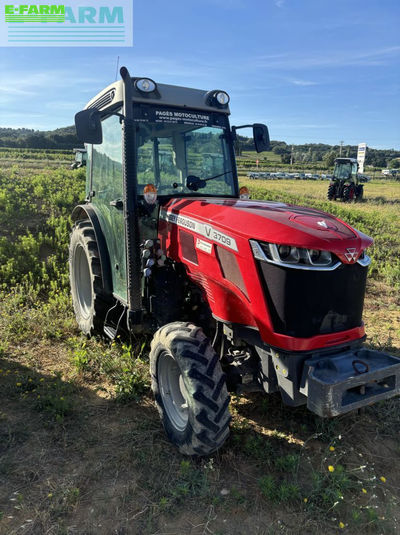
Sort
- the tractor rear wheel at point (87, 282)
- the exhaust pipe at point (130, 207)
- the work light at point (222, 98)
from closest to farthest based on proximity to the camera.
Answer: the exhaust pipe at point (130, 207), the work light at point (222, 98), the tractor rear wheel at point (87, 282)

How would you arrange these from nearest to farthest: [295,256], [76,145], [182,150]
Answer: [295,256]
[182,150]
[76,145]

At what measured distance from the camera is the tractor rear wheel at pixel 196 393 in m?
2.82

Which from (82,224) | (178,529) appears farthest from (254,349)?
(82,224)

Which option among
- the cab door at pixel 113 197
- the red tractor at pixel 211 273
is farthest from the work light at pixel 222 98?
the cab door at pixel 113 197

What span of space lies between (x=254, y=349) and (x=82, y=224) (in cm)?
292

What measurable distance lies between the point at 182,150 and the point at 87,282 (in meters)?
2.33

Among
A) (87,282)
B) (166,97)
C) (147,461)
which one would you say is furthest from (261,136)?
(147,461)

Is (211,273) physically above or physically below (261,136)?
below

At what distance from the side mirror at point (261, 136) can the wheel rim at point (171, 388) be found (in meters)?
2.39

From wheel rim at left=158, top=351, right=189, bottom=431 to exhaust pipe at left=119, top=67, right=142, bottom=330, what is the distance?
0.57m

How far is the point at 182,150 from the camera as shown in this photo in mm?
4051

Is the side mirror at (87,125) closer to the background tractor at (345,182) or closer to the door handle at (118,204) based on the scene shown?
the door handle at (118,204)

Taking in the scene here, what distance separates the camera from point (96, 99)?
4500mm

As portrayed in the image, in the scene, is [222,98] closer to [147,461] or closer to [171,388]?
[171,388]
